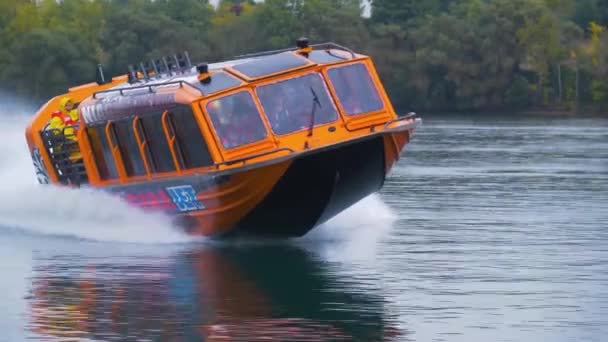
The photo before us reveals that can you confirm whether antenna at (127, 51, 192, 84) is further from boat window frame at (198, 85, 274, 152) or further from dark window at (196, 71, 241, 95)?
boat window frame at (198, 85, 274, 152)

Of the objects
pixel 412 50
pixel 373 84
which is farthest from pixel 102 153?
pixel 412 50

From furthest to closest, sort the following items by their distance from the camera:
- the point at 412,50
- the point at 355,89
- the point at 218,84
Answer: the point at 412,50 < the point at 355,89 < the point at 218,84

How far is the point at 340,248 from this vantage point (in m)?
26.6

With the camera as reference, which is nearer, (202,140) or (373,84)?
(202,140)

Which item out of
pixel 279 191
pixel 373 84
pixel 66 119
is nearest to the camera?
pixel 279 191

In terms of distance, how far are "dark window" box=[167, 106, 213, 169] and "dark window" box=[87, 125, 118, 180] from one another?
2.23 m

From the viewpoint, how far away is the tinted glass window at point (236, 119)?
25516 millimetres

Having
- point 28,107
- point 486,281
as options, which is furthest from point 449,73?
point 486,281

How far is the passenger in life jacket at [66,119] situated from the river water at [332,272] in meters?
1.13

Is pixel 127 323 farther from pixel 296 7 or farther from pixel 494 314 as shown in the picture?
pixel 296 7

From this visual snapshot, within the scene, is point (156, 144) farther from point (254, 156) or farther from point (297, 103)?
point (297, 103)

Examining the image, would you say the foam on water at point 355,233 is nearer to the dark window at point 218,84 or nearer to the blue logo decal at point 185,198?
the blue logo decal at point 185,198

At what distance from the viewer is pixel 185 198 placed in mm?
26328

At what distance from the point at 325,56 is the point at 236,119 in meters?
2.34
